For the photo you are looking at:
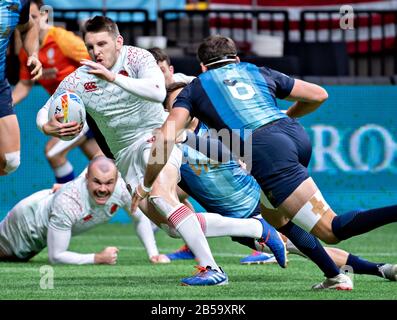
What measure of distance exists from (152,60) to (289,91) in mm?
1405

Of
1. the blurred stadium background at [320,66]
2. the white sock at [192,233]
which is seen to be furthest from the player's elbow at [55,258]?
the blurred stadium background at [320,66]

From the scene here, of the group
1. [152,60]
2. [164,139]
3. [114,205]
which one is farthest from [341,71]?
[164,139]

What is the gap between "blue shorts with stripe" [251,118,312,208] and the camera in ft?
25.7

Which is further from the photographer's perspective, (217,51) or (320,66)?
(320,66)

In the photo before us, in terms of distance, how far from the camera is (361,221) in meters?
7.72

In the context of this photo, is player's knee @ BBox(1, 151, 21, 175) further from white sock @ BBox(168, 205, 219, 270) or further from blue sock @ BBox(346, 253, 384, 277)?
blue sock @ BBox(346, 253, 384, 277)

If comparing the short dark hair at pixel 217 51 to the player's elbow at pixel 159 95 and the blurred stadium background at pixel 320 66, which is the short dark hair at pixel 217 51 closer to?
the player's elbow at pixel 159 95

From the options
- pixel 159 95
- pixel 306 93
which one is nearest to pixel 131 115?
pixel 159 95

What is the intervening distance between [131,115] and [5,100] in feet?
3.02

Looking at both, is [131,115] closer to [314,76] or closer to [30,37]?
[30,37]

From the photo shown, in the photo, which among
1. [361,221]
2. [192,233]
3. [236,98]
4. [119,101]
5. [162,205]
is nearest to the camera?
[361,221]

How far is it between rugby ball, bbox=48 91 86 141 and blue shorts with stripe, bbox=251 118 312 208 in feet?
4.84

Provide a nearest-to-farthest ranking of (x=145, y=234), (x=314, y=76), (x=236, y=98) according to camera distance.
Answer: (x=236, y=98) < (x=145, y=234) < (x=314, y=76)

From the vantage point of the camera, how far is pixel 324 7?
17141 mm
